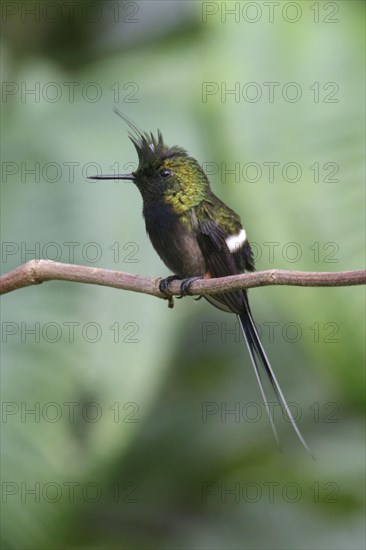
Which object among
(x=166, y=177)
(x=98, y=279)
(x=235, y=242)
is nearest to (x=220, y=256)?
(x=235, y=242)

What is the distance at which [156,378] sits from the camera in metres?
3.01

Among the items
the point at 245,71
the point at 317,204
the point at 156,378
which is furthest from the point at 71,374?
the point at 245,71

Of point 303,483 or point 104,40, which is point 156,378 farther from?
point 104,40

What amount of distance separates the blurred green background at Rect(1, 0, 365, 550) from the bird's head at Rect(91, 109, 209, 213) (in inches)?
11.9

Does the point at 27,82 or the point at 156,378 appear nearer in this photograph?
the point at 156,378

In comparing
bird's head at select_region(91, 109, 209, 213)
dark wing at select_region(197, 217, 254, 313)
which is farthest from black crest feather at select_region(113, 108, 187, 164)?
dark wing at select_region(197, 217, 254, 313)

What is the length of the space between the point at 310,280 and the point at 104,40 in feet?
6.95

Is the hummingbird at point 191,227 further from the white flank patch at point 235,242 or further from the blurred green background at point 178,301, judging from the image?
the blurred green background at point 178,301

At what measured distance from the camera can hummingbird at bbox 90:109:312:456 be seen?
2.66 meters

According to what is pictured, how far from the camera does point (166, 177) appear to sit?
2.72 meters

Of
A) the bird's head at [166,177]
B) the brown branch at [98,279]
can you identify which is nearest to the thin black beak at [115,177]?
the bird's head at [166,177]

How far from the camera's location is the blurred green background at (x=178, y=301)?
9.72 feet

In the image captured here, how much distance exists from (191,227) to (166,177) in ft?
0.49

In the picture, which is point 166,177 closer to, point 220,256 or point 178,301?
point 220,256
